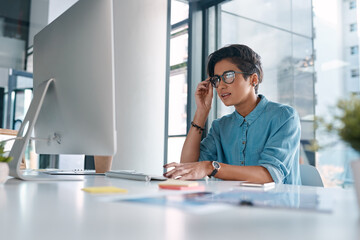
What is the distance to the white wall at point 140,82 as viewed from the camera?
3.20 metres

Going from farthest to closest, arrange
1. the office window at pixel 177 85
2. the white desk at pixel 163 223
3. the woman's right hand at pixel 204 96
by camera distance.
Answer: the office window at pixel 177 85
the woman's right hand at pixel 204 96
the white desk at pixel 163 223

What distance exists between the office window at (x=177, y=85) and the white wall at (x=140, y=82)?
7.2 inches

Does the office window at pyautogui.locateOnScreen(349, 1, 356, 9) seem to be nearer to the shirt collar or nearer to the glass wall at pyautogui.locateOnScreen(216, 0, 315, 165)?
the glass wall at pyautogui.locateOnScreen(216, 0, 315, 165)

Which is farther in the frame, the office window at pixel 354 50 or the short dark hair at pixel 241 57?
the office window at pixel 354 50

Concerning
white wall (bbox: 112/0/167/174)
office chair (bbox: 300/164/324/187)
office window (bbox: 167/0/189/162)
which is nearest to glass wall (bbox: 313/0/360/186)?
office chair (bbox: 300/164/324/187)

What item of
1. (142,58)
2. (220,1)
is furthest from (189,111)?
(220,1)

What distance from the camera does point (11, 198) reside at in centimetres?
65

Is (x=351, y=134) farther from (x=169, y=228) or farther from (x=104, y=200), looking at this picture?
(x=104, y=200)

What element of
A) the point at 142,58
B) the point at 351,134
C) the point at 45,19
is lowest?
the point at 351,134

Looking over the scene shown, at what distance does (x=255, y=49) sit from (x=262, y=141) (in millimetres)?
1753

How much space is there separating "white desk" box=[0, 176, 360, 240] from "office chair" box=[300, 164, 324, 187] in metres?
0.98

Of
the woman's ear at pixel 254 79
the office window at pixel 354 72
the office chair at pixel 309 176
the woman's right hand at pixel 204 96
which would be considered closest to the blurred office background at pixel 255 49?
the office window at pixel 354 72

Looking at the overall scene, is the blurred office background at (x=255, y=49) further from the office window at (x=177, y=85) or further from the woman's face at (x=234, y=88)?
the woman's face at (x=234, y=88)

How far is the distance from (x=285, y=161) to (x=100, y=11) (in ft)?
2.97
